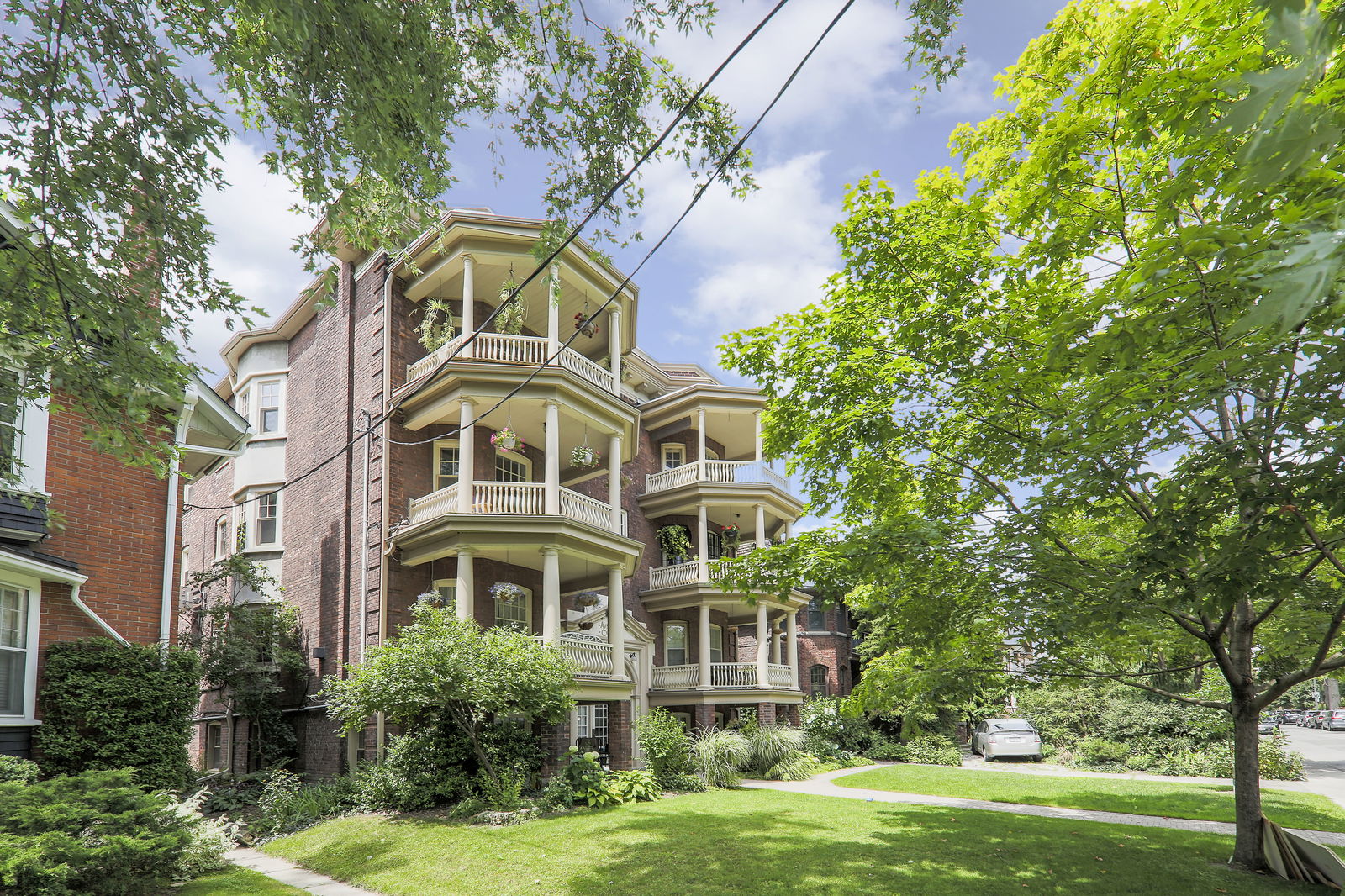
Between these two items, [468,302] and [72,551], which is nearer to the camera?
[72,551]

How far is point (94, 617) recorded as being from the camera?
11.3 m

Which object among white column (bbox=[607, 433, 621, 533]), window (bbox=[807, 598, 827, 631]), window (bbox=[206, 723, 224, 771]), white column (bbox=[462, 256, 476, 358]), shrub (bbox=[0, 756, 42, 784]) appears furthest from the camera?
window (bbox=[807, 598, 827, 631])

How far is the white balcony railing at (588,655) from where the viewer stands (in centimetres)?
1599

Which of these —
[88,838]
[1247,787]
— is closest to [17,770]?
[88,838]

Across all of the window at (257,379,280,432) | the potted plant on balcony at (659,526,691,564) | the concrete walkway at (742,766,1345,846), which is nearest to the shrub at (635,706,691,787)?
the concrete walkway at (742,766,1345,846)

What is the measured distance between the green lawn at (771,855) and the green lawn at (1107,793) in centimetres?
247

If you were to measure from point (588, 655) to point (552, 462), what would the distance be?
4.07m

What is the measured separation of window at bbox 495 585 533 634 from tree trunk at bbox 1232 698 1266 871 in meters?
12.7

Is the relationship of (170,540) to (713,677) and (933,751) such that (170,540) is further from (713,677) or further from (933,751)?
(933,751)

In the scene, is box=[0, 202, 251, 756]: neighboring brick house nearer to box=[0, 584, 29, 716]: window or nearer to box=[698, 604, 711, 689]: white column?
box=[0, 584, 29, 716]: window

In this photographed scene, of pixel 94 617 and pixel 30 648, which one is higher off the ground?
pixel 94 617

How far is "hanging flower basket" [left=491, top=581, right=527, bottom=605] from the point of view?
17.1 meters

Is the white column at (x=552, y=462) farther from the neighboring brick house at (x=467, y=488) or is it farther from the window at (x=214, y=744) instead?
the window at (x=214, y=744)

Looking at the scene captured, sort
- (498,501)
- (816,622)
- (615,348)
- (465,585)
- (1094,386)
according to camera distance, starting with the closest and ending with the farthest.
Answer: (1094,386)
(465,585)
(498,501)
(615,348)
(816,622)
